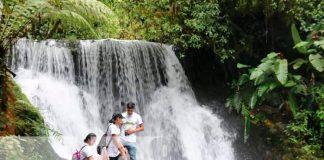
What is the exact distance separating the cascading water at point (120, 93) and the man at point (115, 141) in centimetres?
294

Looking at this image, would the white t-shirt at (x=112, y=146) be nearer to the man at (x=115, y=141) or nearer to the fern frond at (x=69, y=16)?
the man at (x=115, y=141)

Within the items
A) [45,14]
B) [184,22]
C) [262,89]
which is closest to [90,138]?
[45,14]

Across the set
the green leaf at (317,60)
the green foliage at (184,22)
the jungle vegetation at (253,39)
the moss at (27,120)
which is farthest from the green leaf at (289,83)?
the moss at (27,120)

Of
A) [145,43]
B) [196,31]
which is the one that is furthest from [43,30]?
[196,31]

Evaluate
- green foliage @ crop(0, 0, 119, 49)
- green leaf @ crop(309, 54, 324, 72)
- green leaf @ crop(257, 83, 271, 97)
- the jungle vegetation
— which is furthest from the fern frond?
green leaf @ crop(309, 54, 324, 72)

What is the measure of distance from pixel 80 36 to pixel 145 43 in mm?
3626

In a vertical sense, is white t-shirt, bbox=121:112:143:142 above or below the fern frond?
below

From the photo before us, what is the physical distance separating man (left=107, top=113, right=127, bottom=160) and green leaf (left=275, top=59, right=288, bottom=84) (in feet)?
10.1

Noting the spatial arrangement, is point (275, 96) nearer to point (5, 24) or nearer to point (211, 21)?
point (211, 21)

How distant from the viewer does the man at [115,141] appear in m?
6.41

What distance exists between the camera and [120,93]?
12.0 metres

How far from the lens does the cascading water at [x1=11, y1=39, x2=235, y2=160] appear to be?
412 inches

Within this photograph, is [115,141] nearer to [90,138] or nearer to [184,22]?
[90,138]

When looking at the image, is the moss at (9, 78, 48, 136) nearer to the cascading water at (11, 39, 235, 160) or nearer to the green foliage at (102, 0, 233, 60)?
the cascading water at (11, 39, 235, 160)
